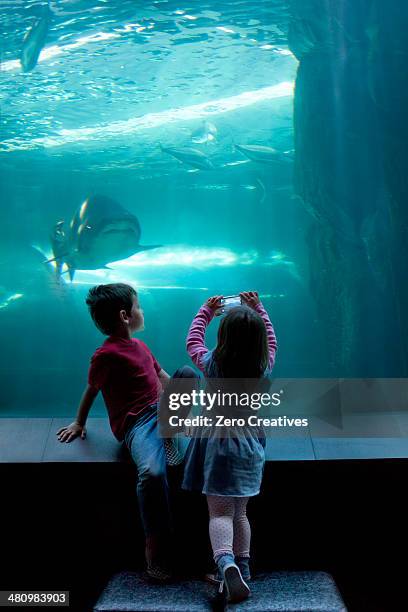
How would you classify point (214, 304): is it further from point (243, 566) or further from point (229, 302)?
point (243, 566)

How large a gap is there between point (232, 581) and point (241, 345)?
0.67m

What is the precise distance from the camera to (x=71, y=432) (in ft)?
6.39

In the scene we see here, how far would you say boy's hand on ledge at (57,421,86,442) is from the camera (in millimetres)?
1932

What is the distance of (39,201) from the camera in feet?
33.8

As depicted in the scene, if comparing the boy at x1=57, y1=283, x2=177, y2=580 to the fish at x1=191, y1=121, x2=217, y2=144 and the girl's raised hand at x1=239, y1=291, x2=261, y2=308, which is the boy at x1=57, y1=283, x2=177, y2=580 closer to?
the girl's raised hand at x1=239, y1=291, x2=261, y2=308

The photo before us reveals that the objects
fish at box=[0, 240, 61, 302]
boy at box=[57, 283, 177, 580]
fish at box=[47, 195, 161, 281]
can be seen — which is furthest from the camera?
fish at box=[0, 240, 61, 302]

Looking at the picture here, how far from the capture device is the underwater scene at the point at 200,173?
21.4 feet

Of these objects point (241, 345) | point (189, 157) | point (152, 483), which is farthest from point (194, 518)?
point (189, 157)

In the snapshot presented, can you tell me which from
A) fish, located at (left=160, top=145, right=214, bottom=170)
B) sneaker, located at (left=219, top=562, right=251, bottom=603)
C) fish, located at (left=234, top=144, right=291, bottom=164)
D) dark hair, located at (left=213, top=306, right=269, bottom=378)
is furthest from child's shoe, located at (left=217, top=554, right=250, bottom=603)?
fish, located at (left=234, top=144, right=291, bottom=164)

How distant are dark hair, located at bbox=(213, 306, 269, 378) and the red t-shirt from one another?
331mm

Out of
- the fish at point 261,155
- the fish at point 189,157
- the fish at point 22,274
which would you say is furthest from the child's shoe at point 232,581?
the fish at point 22,274

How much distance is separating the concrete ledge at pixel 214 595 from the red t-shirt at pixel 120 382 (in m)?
0.50

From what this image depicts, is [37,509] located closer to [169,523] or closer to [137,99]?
[169,523]

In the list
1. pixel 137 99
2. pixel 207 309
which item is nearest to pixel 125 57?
pixel 137 99
